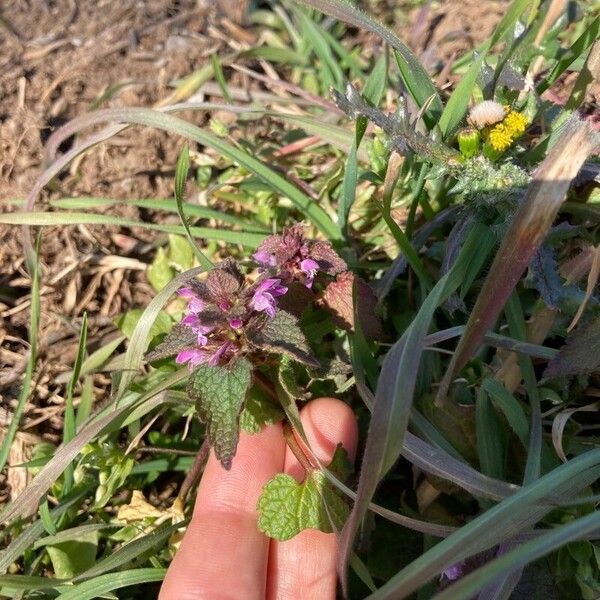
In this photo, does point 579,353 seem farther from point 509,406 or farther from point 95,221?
point 95,221

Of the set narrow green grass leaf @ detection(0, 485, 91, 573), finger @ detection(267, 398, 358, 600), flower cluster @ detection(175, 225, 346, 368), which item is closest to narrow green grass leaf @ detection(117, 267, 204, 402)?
flower cluster @ detection(175, 225, 346, 368)

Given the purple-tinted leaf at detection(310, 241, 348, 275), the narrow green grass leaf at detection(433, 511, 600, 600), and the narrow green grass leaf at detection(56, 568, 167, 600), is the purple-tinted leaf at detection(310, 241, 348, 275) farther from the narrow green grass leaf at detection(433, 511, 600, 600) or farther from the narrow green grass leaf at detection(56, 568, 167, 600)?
the narrow green grass leaf at detection(56, 568, 167, 600)

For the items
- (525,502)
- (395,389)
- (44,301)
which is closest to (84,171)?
(44,301)

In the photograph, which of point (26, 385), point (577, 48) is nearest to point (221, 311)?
point (26, 385)

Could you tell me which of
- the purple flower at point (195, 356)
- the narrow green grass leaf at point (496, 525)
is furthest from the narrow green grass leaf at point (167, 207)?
the narrow green grass leaf at point (496, 525)

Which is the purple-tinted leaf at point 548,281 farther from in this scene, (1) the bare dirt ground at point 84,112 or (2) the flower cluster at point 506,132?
(1) the bare dirt ground at point 84,112

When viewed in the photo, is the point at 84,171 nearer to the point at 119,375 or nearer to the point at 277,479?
the point at 119,375

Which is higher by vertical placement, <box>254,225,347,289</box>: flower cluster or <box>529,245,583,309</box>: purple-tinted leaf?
<box>529,245,583,309</box>: purple-tinted leaf
